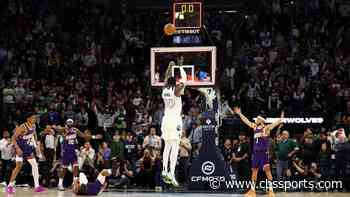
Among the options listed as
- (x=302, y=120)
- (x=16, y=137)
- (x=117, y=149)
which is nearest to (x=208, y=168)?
(x=117, y=149)

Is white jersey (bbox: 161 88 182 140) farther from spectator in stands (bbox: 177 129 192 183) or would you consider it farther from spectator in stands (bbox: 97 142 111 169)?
spectator in stands (bbox: 97 142 111 169)

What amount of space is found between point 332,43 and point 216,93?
12465mm

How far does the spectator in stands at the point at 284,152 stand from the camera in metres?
22.9

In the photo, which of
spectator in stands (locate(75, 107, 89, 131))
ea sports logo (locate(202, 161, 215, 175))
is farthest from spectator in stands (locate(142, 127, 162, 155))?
spectator in stands (locate(75, 107, 89, 131))

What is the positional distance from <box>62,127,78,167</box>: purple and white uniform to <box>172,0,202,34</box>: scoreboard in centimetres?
522

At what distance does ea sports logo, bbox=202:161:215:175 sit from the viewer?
2133 cm

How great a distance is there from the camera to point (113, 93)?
2934 centimetres

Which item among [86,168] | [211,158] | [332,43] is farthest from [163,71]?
[332,43]

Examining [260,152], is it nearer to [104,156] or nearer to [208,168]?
[208,168]

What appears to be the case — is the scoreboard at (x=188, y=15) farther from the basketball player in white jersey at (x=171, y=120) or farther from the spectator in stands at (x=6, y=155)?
the spectator in stands at (x=6, y=155)

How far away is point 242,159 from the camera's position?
2308cm

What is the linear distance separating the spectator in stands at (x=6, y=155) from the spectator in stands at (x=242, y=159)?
311 inches

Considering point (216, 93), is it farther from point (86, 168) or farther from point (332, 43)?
point (332, 43)

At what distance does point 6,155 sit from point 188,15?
9.47 meters
